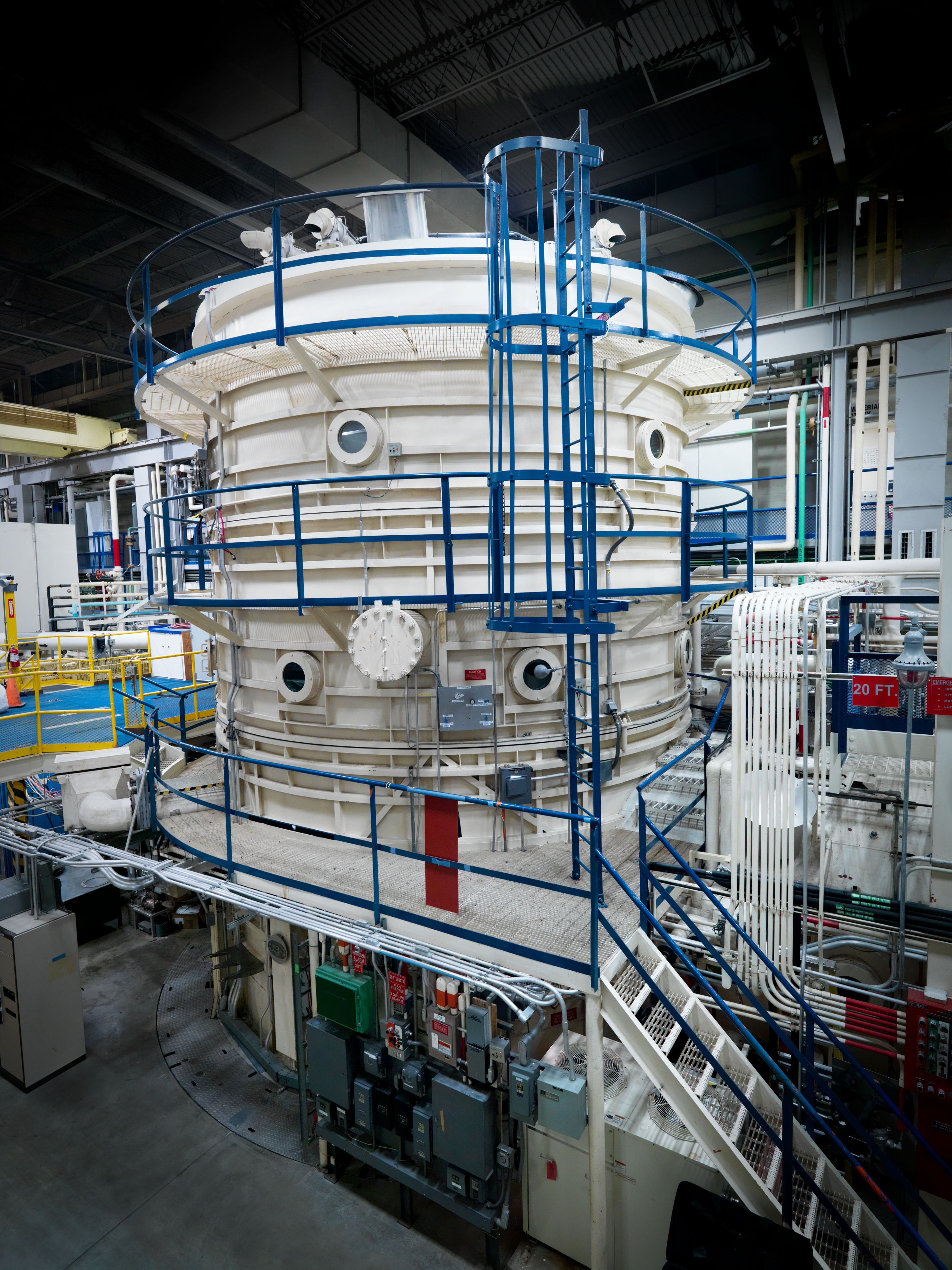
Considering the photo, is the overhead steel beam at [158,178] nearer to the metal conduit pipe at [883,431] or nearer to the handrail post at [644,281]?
the handrail post at [644,281]

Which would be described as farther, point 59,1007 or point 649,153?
point 649,153

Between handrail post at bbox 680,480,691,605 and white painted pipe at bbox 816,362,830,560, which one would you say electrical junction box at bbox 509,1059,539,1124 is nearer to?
handrail post at bbox 680,480,691,605

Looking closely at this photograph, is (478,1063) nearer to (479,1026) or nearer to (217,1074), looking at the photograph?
(479,1026)

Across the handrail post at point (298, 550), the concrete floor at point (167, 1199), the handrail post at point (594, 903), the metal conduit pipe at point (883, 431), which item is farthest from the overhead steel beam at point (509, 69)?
the concrete floor at point (167, 1199)

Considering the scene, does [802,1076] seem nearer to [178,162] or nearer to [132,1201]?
[132,1201]

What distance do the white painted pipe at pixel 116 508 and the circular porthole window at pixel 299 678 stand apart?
1818 centimetres

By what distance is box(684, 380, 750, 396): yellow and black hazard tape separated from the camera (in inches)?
372

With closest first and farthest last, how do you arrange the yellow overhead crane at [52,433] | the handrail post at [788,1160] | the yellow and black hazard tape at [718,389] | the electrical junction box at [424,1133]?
the handrail post at [788,1160] < the electrical junction box at [424,1133] < the yellow and black hazard tape at [718,389] < the yellow overhead crane at [52,433]

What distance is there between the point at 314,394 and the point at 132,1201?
8079mm

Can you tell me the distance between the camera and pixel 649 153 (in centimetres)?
1389

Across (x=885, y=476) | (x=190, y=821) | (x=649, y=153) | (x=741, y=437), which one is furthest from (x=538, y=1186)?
(x=649, y=153)

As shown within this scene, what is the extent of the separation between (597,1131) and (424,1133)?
156 centimetres

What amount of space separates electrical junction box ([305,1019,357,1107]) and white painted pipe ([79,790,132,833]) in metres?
3.75

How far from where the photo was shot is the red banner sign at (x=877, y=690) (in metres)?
5.76
